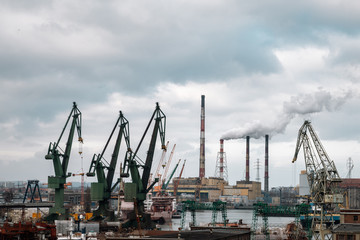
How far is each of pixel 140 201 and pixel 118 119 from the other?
1974cm

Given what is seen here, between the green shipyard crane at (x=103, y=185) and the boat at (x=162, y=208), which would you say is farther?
the boat at (x=162, y=208)

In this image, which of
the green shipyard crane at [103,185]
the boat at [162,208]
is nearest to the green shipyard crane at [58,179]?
the green shipyard crane at [103,185]

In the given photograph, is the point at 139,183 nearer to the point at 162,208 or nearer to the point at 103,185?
the point at 103,185

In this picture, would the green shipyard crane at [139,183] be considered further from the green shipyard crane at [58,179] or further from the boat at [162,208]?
the boat at [162,208]

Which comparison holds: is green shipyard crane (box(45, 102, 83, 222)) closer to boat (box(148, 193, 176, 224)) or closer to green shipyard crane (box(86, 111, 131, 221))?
green shipyard crane (box(86, 111, 131, 221))

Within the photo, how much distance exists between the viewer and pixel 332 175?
3039 inches

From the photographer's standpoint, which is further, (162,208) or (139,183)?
(162,208)

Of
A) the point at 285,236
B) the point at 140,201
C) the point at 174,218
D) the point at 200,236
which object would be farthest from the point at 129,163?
the point at 174,218

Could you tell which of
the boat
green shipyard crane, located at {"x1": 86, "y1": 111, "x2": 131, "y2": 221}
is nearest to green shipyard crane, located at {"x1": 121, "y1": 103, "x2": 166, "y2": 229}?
green shipyard crane, located at {"x1": 86, "y1": 111, "x2": 131, "y2": 221}

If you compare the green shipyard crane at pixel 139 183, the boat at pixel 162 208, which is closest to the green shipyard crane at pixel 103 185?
the green shipyard crane at pixel 139 183

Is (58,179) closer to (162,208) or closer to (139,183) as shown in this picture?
(139,183)

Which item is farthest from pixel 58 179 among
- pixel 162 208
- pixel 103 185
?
pixel 162 208

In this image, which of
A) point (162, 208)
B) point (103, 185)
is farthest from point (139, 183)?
point (162, 208)

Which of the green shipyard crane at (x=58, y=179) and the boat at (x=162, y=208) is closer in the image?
the green shipyard crane at (x=58, y=179)
